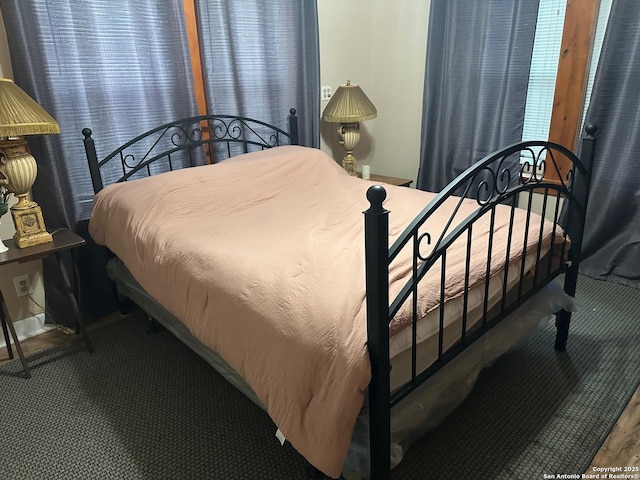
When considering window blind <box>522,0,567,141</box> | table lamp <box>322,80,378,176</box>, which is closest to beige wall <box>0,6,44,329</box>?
table lamp <box>322,80,378,176</box>

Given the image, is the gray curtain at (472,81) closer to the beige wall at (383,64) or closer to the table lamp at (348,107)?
the beige wall at (383,64)

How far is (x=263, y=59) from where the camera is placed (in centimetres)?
290

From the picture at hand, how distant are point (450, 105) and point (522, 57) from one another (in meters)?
0.56

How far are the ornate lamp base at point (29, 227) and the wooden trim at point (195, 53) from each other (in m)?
1.12

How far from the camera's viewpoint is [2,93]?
6.07 feet

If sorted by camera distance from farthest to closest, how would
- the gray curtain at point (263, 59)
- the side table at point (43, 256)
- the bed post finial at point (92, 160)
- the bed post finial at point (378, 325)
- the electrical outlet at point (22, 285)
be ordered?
the gray curtain at point (263, 59)
the electrical outlet at point (22, 285)
the bed post finial at point (92, 160)
the side table at point (43, 256)
the bed post finial at point (378, 325)

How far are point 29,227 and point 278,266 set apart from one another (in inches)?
52.2

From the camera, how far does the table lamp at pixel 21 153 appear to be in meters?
1.85

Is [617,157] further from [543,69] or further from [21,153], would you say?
[21,153]

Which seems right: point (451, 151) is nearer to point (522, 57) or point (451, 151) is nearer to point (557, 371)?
point (522, 57)

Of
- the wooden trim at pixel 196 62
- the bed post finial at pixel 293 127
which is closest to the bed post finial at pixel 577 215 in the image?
the bed post finial at pixel 293 127

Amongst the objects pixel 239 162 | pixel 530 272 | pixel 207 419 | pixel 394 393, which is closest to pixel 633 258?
pixel 530 272

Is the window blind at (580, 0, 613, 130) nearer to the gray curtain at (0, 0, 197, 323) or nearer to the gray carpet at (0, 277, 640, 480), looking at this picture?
the gray carpet at (0, 277, 640, 480)

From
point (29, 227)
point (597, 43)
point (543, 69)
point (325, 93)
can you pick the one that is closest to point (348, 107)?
point (325, 93)
